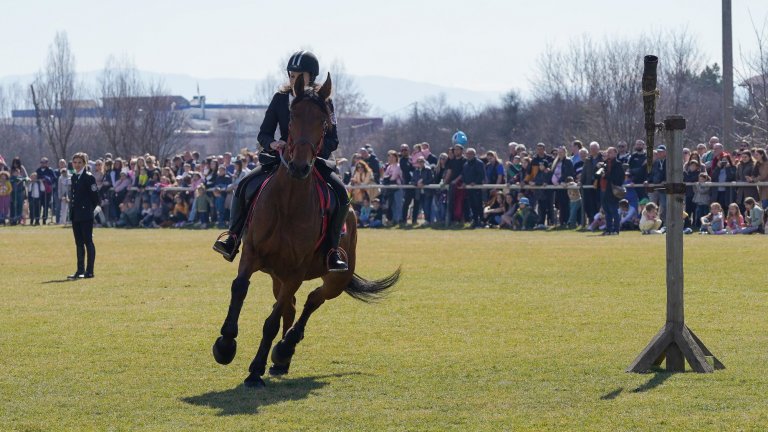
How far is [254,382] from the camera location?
385 inches

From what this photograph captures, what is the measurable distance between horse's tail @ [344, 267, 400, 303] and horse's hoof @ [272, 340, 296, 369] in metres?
1.80

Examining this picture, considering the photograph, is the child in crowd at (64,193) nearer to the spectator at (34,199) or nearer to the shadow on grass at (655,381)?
the spectator at (34,199)

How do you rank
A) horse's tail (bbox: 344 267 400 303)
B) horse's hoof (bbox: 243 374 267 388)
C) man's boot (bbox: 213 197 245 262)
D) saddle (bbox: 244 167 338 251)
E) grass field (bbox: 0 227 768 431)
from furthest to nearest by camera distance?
1. horse's tail (bbox: 344 267 400 303)
2. man's boot (bbox: 213 197 245 262)
3. saddle (bbox: 244 167 338 251)
4. horse's hoof (bbox: 243 374 267 388)
5. grass field (bbox: 0 227 768 431)

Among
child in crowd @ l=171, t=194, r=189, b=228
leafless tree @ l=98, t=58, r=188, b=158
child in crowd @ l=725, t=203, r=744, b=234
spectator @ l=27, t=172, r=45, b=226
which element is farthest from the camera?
leafless tree @ l=98, t=58, r=188, b=158

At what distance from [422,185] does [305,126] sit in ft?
83.1

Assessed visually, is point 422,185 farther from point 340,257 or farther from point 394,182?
point 340,257

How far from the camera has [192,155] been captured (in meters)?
42.6

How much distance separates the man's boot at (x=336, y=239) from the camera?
10766mm

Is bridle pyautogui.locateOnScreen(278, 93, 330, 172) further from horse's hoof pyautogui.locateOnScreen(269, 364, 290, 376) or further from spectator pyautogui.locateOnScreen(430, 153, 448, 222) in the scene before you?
spectator pyautogui.locateOnScreen(430, 153, 448, 222)

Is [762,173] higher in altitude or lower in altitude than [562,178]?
higher

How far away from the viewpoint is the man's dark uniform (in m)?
20.7

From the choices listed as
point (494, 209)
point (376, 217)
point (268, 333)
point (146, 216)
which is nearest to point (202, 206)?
point (146, 216)

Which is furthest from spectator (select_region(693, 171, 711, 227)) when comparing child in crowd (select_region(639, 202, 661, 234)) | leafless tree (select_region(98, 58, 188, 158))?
leafless tree (select_region(98, 58, 188, 158))

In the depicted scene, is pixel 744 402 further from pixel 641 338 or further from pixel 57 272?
pixel 57 272
